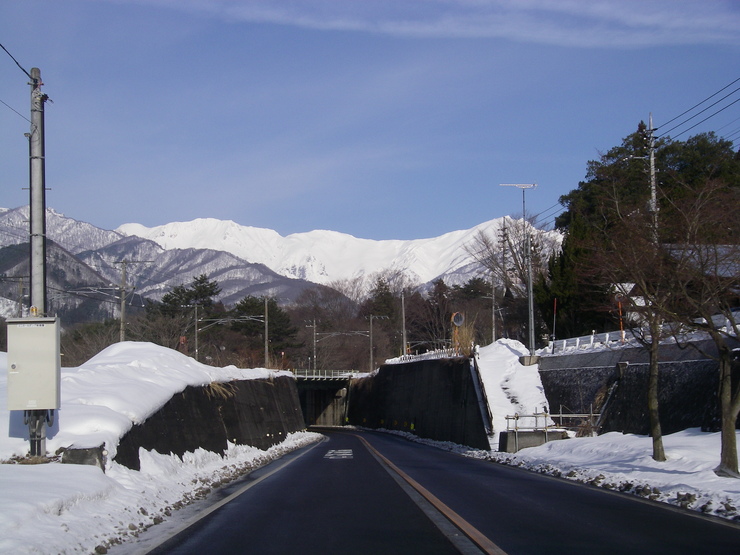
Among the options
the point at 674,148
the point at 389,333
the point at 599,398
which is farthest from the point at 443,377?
the point at 389,333

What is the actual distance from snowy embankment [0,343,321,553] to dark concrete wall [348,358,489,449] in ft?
65.6

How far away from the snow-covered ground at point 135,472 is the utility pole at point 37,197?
83.5 inches

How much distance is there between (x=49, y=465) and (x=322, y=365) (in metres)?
90.5

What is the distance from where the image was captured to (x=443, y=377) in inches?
1833

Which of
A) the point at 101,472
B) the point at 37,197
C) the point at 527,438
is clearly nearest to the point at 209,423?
the point at 101,472

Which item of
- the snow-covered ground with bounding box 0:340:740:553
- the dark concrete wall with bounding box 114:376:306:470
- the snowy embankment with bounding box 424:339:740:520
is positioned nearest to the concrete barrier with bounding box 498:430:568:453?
the snowy embankment with bounding box 424:339:740:520

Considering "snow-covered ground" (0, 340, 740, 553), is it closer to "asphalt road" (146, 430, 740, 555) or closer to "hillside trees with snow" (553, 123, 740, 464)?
"asphalt road" (146, 430, 740, 555)

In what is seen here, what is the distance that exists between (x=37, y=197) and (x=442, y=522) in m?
8.43

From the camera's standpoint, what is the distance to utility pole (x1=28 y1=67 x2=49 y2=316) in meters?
12.0

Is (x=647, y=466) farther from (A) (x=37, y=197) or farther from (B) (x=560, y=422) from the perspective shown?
(B) (x=560, y=422)

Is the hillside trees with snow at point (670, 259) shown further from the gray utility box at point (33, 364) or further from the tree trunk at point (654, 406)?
the gray utility box at point (33, 364)

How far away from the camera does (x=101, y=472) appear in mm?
10711

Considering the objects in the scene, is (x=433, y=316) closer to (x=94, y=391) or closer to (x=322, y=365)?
(x=322, y=365)

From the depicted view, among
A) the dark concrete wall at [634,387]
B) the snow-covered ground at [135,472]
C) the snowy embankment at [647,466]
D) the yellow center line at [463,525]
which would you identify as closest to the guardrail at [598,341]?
the dark concrete wall at [634,387]
